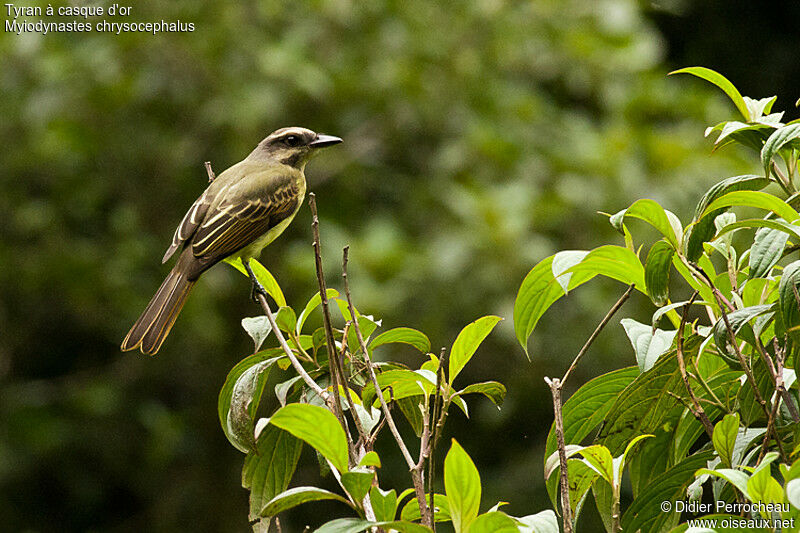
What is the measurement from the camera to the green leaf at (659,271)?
4.24ft

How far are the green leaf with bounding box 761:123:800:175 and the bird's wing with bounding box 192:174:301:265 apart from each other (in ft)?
7.11

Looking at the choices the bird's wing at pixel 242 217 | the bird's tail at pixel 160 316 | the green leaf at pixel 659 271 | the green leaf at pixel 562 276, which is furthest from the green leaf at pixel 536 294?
the bird's wing at pixel 242 217

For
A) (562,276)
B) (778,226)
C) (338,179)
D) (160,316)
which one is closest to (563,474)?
(562,276)

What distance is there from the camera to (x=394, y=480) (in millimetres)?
6254

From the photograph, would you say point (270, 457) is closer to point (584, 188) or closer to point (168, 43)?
point (584, 188)

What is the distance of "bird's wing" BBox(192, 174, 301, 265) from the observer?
128 inches

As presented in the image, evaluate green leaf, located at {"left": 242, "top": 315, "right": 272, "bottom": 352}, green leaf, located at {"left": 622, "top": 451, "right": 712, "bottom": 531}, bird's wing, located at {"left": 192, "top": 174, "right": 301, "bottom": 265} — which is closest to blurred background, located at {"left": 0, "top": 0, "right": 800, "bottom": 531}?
bird's wing, located at {"left": 192, "top": 174, "right": 301, "bottom": 265}

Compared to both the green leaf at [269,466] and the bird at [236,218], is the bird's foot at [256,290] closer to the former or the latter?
the bird at [236,218]

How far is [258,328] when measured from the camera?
5.31ft

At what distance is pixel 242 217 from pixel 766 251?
7.93 ft

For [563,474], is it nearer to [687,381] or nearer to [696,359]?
[687,381]

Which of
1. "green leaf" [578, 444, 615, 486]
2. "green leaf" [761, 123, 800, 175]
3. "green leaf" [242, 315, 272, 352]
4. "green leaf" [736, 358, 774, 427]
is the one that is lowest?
"green leaf" [578, 444, 615, 486]

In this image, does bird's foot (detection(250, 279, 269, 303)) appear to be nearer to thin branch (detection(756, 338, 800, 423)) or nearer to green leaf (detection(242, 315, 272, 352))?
green leaf (detection(242, 315, 272, 352))

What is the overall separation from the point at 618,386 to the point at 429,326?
3958mm
